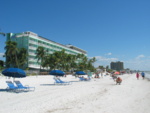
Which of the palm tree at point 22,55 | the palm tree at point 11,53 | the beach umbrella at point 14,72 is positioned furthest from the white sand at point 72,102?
the palm tree at point 22,55

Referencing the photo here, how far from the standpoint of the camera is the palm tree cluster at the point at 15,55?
195 feet

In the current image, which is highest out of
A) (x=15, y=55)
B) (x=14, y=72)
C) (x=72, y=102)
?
(x=15, y=55)

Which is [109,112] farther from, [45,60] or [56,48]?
[56,48]

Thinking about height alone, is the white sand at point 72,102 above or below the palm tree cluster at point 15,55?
below

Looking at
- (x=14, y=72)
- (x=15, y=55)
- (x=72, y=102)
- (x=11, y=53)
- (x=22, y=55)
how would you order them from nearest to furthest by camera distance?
1. (x=72, y=102)
2. (x=14, y=72)
3. (x=22, y=55)
4. (x=11, y=53)
5. (x=15, y=55)

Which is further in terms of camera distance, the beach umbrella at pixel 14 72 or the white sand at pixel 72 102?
the beach umbrella at pixel 14 72

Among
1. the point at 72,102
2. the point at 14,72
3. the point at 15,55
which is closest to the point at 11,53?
the point at 15,55

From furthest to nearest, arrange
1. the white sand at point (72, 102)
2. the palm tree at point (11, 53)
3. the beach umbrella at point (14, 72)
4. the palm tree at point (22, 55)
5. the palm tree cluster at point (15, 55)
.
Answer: the palm tree at point (22, 55) → the palm tree cluster at point (15, 55) → the palm tree at point (11, 53) → the beach umbrella at point (14, 72) → the white sand at point (72, 102)

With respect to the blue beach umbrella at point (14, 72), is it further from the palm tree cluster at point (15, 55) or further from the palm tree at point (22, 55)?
the palm tree at point (22, 55)

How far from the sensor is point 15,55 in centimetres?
6294

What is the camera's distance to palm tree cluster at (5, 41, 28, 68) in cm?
5942

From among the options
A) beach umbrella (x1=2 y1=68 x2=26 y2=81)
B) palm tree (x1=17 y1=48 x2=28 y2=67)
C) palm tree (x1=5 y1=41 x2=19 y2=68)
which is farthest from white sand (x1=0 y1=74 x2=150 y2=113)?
palm tree (x1=17 y1=48 x2=28 y2=67)

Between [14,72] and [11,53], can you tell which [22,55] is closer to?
[11,53]

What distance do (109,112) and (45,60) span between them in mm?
61606
